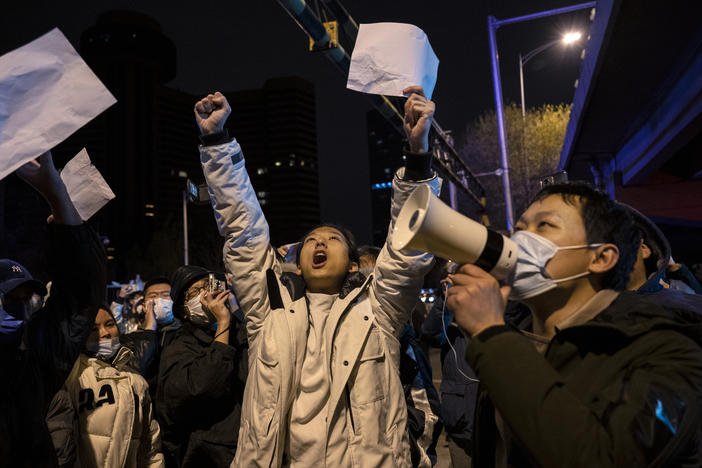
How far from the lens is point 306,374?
103 inches

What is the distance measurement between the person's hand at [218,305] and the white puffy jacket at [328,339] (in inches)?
23.1

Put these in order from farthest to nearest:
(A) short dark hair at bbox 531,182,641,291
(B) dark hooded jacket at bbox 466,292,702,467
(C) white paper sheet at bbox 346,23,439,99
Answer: (C) white paper sheet at bbox 346,23,439,99
(A) short dark hair at bbox 531,182,641,291
(B) dark hooded jacket at bbox 466,292,702,467

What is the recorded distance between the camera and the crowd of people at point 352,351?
138cm

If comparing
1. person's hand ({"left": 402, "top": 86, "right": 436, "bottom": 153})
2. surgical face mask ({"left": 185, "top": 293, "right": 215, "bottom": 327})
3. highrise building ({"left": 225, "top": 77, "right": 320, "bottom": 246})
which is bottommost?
surgical face mask ({"left": 185, "top": 293, "right": 215, "bottom": 327})

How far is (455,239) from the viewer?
157cm

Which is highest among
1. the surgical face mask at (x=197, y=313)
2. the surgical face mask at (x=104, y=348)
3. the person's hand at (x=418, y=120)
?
the person's hand at (x=418, y=120)

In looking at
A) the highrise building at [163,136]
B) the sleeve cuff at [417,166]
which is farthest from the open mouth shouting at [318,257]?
the highrise building at [163,136]

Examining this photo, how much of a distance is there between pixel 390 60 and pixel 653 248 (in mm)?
1627

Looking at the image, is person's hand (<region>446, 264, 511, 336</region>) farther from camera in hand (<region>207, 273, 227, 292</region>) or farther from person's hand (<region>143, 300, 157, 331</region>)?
person's hand (<region>143, 300, 157, 331</region>)

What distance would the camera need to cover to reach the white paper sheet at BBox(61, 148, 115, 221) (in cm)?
251

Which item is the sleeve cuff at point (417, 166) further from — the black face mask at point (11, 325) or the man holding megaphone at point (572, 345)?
the black face mask at point (11, 325)

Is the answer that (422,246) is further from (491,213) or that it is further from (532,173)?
(491,213)

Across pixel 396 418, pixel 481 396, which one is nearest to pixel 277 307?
pixel 396 418

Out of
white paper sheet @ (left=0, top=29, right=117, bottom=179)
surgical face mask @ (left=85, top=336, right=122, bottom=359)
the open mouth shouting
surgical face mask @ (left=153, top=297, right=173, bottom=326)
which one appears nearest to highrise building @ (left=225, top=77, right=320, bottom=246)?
surgical face mask @ (left=153, top=297, right=173, bottom=326)
